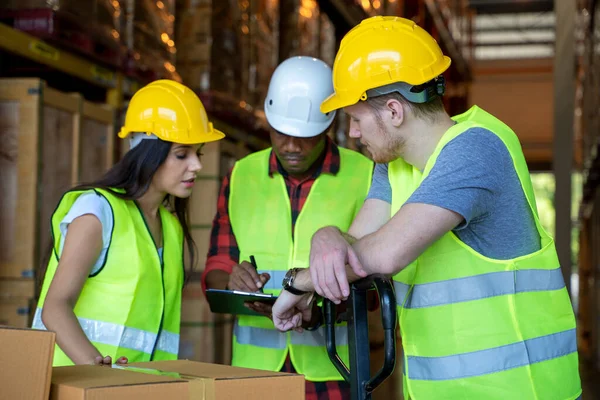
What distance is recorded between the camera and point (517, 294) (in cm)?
223

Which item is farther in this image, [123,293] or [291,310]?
[123,293]

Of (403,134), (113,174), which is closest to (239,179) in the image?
(113,174)

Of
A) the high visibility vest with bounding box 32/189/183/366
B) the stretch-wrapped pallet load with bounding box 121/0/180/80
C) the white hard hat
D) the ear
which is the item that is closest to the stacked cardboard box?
the ear

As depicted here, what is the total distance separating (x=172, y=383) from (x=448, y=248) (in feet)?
2.99

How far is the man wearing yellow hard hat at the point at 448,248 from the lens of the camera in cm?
211

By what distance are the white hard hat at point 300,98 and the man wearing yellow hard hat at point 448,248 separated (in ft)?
3.32

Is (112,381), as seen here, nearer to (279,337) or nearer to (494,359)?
(494,359)

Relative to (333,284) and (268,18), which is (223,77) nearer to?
(268,18)

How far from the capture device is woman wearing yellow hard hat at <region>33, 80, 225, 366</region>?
2.75 metres

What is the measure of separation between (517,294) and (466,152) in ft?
1.30

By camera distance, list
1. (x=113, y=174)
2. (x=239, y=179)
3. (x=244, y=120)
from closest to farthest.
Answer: (x=113, y=174), (x=239, y=179), (x=244, y=120)

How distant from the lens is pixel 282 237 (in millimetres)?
3396

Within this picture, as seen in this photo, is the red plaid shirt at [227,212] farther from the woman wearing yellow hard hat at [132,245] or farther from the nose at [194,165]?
the nose at [194,165]

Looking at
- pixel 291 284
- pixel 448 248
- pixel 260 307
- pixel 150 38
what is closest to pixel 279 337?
pixel 260 307
